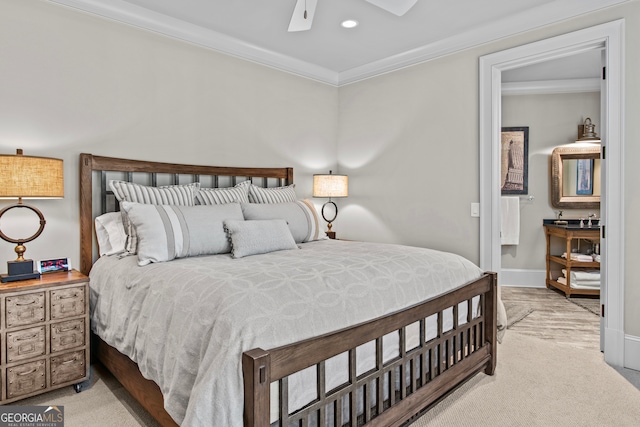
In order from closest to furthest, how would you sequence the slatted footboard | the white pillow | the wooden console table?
the slatted footboard < the white pillow < the wooden console table

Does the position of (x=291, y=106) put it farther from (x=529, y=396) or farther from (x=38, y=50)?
(x=529, y=396)

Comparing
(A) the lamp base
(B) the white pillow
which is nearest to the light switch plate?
(B) the white pillow

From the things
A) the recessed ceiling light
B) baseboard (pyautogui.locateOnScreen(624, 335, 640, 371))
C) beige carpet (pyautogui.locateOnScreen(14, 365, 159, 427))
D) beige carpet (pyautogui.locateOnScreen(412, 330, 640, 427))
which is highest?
Result: the recessed ceiling light

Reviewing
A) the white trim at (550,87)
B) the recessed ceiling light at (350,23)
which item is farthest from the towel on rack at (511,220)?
the recessed ceiling light at (350,23)

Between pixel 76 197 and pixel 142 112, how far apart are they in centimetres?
80

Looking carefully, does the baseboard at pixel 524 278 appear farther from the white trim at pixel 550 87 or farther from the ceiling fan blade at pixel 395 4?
the ceiling fan blade at pixel 395 4

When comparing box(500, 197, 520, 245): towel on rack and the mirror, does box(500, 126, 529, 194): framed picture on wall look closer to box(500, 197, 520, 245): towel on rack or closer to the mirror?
box(500, 197, 520, 245): towel on rack

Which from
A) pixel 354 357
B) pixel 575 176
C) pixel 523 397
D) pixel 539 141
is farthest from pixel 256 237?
pixel 575 176

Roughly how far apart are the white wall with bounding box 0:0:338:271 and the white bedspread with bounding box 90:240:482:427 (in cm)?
90

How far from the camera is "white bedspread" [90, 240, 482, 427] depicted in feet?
4.10

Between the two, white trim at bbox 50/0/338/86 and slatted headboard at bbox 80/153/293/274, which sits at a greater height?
white trim at bbox 50/0/338/86

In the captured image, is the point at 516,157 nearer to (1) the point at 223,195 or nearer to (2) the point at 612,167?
(2) the point at 612,167

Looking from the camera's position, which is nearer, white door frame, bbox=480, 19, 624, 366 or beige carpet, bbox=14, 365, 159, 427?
beige carpet, bbox=14, 365, 159, 427

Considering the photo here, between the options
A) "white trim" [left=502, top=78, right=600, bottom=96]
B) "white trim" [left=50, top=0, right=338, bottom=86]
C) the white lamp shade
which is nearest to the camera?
"white trim" [left=50, top=0, right=338, bottom=86]
